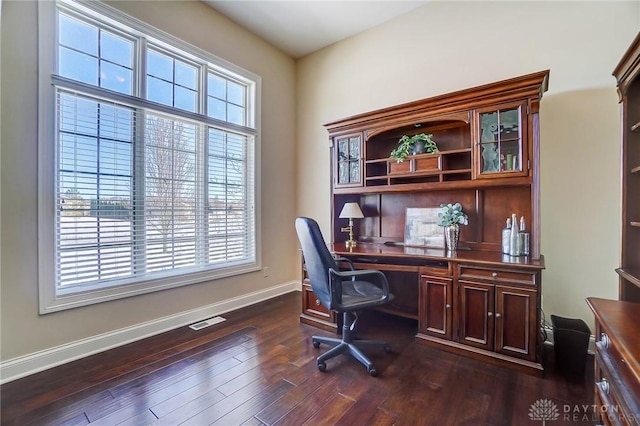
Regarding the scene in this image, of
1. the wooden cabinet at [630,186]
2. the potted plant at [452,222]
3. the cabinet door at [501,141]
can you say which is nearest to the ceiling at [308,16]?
the cabinet door at [501,141]

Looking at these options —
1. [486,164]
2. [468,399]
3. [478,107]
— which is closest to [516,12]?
[478,107]

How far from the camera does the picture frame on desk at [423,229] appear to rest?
2.88m

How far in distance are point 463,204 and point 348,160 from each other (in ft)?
4.29

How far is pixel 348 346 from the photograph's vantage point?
2201 millimetres

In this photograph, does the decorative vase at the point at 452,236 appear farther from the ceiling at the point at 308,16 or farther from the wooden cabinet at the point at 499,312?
the ceiling at the point at 308,16

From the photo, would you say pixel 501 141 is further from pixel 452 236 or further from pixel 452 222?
pixel 452 236

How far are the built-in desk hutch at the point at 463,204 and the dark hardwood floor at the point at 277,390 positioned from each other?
29cm

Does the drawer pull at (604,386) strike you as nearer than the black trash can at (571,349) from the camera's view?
Yes

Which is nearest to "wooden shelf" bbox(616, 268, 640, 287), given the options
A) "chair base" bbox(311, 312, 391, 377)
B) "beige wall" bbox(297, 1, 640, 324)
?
"beige wall" bbox(297, 1, 640, 324)

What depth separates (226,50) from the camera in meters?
3.31

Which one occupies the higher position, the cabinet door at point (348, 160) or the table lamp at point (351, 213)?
the cabinet door at point (348, 160)

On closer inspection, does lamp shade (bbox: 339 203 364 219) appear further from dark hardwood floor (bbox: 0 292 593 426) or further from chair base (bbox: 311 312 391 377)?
dark hardwood floor (bbox: 0 292 593 426)

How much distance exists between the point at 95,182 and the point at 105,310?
1.10m

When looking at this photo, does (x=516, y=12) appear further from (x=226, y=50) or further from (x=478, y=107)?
(x=226, y=50)
